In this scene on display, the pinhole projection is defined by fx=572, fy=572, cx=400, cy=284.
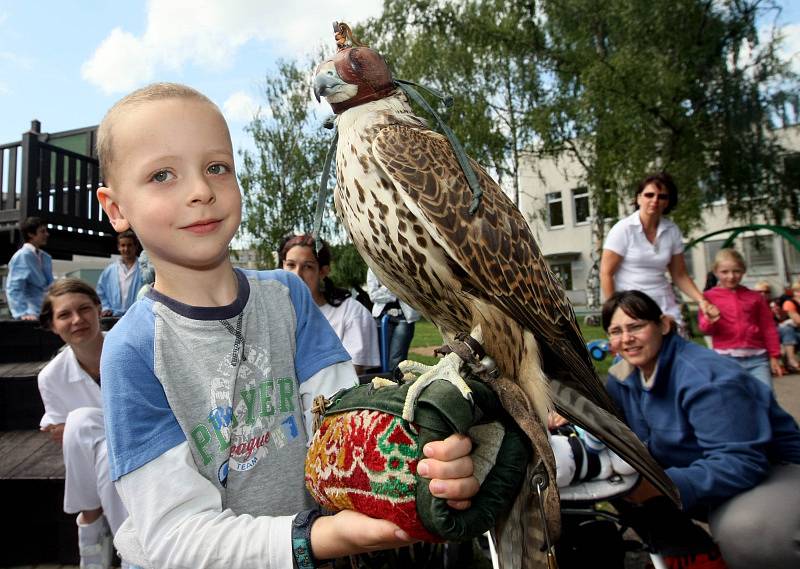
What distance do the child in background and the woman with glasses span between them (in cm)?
255

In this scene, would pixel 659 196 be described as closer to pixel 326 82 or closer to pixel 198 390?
pixel 326 82

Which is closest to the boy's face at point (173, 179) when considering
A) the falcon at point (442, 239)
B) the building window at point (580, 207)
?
the falcon at point (442, 239)

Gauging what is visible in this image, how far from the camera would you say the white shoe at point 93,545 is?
9.91 ft

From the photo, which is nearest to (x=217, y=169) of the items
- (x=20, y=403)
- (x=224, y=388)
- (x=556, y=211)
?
(x=224, y=388)

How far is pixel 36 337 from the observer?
4.79 m

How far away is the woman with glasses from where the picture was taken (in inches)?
85.4

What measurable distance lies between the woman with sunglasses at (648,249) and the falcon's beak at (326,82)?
311 cm

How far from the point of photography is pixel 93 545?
9.91 feet

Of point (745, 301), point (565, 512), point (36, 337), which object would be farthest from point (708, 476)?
point (36, 337)

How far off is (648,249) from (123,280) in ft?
15.0

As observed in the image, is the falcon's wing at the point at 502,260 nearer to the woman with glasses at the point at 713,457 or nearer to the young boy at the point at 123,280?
the woman with glasses at the point at 713,457

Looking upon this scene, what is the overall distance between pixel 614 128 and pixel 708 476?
11322 millimetres

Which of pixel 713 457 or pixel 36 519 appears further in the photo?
pixel 36 519

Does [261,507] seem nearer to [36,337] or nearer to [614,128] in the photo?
[36,337]
